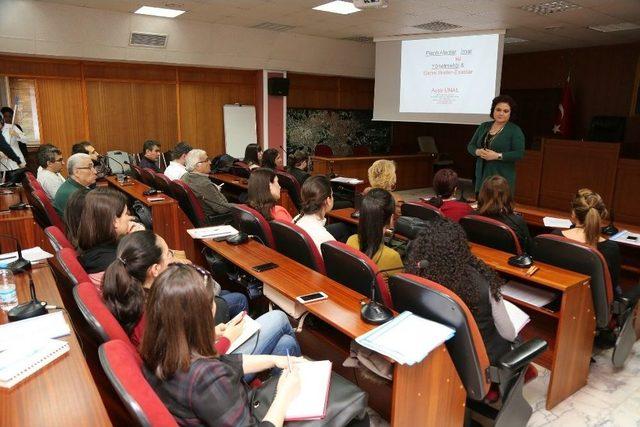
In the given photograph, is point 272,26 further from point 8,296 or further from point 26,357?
point 26,357

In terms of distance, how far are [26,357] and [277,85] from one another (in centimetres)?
801

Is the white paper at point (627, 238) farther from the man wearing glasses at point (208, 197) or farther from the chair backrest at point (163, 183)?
the chair backrest at point (163, 183)

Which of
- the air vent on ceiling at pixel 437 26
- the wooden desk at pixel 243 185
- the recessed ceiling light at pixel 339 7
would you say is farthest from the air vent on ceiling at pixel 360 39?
the wooden desk at pixel 243 185

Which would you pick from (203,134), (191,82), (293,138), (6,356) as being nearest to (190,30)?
(191,82)

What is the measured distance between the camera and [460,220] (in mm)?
3162

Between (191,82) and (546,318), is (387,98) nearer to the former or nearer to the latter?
(191,82)

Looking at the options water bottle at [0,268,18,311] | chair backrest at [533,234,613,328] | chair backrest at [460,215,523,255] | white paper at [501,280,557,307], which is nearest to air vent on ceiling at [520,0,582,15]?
chair backrest at [460,215,523,255]

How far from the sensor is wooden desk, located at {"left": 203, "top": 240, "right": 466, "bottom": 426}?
1669mm

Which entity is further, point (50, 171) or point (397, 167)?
point (397, 167)

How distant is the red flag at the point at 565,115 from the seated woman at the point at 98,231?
29.2ft

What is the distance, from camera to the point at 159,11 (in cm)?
684

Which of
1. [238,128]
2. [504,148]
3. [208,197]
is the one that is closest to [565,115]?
[504,148]

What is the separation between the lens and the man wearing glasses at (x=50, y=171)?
4699 mm

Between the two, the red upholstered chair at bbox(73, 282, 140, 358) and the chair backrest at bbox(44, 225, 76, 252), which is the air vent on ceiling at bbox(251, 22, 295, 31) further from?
the red upholstered chair at bbox(73, 282, 140, 358)
